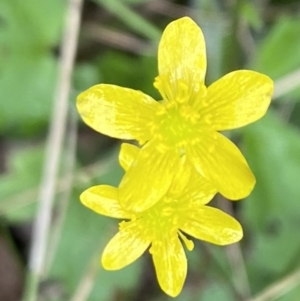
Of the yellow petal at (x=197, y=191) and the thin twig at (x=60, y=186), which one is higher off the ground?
the yellow petal at (x=197, y=191)

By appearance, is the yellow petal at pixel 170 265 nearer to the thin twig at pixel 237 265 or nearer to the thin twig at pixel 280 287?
the thin twig at pixel 280 287

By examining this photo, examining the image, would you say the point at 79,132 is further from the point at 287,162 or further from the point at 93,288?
the point at 287,162

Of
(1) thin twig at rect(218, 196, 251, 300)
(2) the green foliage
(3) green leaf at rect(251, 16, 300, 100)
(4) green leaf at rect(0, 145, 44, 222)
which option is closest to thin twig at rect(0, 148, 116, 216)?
(4) green leaf at rect(0, 145, 44, 222)

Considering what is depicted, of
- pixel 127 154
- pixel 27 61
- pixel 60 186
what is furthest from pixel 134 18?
pixel 127 154

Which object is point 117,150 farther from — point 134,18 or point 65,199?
point 134,18

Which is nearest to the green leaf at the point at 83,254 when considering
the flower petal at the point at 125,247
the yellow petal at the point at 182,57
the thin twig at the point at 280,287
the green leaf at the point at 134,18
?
the thin twig at the point at 280,287

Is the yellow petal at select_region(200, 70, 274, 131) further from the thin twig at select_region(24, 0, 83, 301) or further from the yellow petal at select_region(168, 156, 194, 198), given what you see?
the thin twig at select_region(24, 0, 83, 301)

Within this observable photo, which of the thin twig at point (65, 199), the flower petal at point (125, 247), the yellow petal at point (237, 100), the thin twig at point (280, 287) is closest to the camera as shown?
the yellow petal at point (237, 100)

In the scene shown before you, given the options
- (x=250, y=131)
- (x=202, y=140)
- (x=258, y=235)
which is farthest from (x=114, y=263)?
(x=258, y=235)
